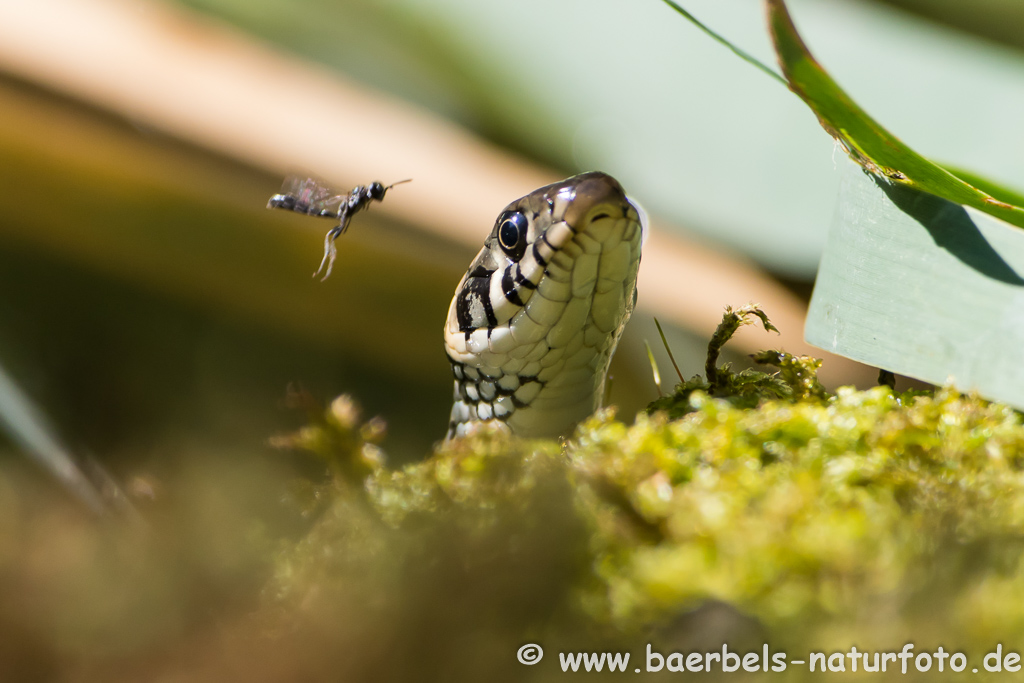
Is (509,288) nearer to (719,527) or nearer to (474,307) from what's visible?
(474,307)

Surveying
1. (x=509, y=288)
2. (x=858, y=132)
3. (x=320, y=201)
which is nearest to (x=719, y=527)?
(x=858, y=132)

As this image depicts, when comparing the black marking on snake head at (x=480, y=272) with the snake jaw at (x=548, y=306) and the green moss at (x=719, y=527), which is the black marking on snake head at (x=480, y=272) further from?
the green moss at (x=719, y=527)

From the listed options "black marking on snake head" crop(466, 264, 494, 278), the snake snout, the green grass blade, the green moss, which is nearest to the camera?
the green moss

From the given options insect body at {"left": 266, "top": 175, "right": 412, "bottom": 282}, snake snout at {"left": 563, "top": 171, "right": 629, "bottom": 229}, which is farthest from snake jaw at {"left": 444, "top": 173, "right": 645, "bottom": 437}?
insect body at {"left": 266, "top": 175, "right": 412, "bottom": 282}

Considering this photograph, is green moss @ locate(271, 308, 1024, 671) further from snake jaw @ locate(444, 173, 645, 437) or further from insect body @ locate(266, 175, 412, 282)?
insect body @ locate(266, 175, 412, 282)

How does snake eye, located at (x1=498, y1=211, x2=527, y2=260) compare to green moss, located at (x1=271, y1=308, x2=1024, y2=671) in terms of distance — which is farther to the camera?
snake eye, located at (x1=498, y1=211, x2=527, y2=260)

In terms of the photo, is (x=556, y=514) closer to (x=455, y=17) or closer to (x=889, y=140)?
→ (x=889, y=140)

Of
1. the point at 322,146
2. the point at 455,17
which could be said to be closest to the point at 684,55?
the point at 455,17
